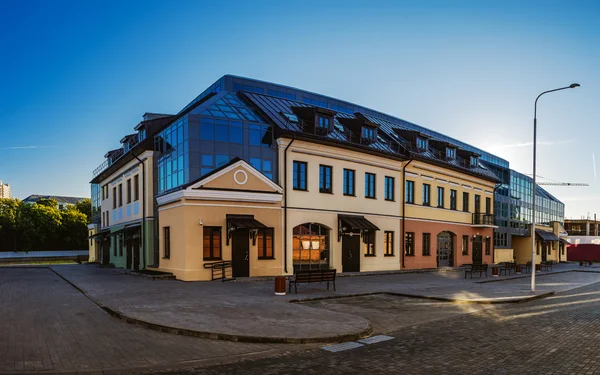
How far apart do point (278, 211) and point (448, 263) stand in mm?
18767

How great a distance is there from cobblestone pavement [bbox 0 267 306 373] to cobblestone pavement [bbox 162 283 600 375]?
0.85 m

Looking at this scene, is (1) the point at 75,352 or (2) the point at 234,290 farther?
(2) the point at 234,290

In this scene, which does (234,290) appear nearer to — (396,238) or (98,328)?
(98,328)

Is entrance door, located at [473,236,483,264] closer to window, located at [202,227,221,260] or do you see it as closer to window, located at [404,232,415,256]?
window, located at [404,232,415,256]

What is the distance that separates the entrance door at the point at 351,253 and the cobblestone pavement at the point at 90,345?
16.8m

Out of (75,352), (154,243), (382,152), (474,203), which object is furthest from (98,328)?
(474,203)

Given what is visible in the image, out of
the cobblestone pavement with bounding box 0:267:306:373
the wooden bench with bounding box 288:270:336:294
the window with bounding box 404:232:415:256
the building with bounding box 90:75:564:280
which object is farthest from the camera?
the window with bounding box 404:232:415:256

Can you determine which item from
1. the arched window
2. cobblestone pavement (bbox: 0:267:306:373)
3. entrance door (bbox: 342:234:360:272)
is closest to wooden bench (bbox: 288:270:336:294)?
the arched window

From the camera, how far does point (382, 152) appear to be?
2903 centimetres

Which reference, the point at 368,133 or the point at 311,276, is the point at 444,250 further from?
the point at 311,276

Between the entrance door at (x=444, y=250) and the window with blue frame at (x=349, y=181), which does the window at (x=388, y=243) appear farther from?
the entrance door at (x=444, y=250)

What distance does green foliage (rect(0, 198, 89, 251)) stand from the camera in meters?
58.6

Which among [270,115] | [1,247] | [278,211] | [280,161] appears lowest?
[1,247]

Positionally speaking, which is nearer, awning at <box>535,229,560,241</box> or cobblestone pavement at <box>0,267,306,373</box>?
cobblestone pavement at <box>0,267,306,373</box>
